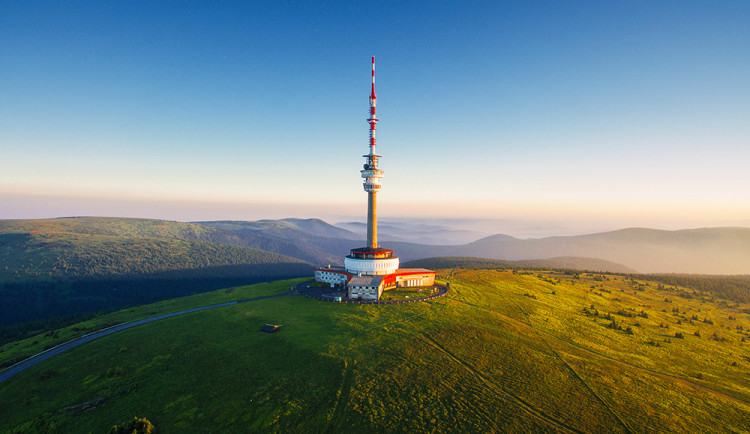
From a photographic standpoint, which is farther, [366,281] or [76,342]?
[366,281]

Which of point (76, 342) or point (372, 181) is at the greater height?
point (372, 181)

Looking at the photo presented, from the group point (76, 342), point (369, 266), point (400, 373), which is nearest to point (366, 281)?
point (369, 266)

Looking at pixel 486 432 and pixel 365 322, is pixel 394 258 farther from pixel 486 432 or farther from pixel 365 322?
pixel 486 432

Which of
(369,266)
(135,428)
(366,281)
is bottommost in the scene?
(135,428)

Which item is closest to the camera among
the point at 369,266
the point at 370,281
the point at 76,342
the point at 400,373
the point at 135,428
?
the point at 135,428

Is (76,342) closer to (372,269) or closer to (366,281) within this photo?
(366,281)

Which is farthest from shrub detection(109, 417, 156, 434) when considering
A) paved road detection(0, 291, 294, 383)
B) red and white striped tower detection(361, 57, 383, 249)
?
red and white striped tower detection(361, 57, 383, 249)
